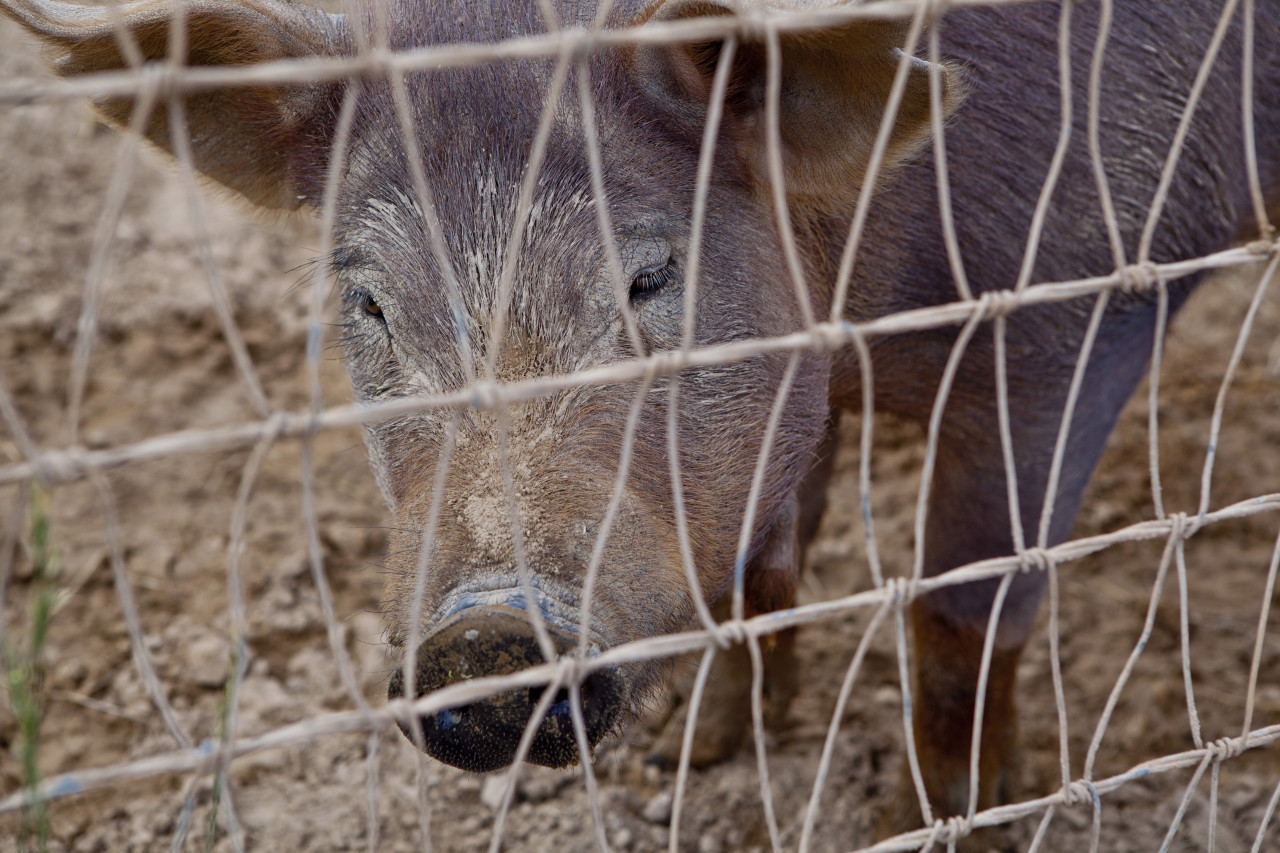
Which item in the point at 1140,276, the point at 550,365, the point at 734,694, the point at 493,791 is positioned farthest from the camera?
the point at 734,694

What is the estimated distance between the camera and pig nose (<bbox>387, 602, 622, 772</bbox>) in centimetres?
141

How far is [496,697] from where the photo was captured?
146 centimetres

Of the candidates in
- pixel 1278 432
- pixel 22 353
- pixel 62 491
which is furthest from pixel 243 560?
pixel 1278 432

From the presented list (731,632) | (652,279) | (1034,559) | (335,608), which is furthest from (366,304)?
(335,608)

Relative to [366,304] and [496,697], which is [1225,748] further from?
[366,304]

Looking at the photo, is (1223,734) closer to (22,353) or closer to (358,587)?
(358,587)

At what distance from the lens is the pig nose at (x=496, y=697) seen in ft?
4.63

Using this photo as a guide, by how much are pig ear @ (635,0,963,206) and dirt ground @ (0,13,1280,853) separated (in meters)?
0.98

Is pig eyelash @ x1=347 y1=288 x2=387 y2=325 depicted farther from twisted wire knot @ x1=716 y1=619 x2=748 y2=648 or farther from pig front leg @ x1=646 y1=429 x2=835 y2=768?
pig front leg @ x1=646 y1=429 x2=835 y2=768

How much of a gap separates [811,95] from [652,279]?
0.38 meters

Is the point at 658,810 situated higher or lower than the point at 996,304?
lower

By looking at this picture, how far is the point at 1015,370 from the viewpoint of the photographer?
7.49 feet

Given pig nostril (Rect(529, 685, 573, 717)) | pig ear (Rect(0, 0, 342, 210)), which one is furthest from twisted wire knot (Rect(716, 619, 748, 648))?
pig ear (Rect(0, 0, 342, 210))

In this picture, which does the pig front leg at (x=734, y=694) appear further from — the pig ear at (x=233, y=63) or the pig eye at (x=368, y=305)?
the pig ear at (x=233, y=63)
